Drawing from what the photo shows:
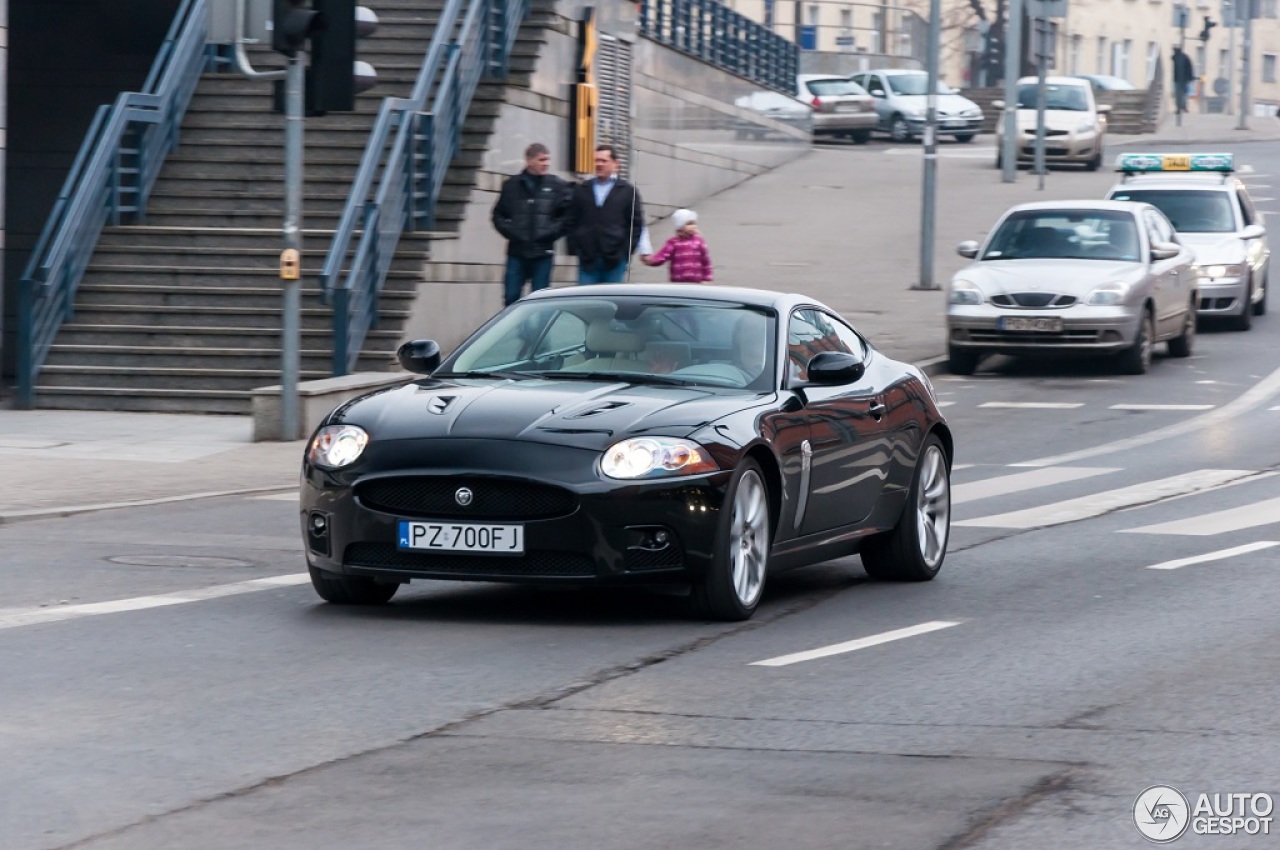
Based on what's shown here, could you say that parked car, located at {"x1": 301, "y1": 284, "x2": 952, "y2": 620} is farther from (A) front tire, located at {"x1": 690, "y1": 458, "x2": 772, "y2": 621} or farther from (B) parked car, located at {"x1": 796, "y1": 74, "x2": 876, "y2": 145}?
(B) parked car, located at {"x1": 796, "y1": 74, "x2": 876, "y2": 145}

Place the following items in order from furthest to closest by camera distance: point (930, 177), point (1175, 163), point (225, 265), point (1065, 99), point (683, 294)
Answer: point (1065, 99), point (1175, 163), point (930, 177), point (225, 265), point (683, 294)

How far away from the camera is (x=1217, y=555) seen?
1186 cm

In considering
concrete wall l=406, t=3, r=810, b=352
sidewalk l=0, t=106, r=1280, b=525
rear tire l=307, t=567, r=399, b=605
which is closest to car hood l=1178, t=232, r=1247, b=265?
sidewalk l=0, t=106, r=1280, b=525

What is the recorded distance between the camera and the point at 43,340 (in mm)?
20672

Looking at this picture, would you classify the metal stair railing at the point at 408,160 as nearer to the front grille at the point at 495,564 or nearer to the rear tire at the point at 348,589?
the rear tire at the point at 348,589

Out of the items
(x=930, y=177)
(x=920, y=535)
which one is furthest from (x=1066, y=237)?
(x=920, y=535)

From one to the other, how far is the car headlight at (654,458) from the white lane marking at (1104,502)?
174 inches

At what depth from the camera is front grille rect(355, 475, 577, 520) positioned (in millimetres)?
8984

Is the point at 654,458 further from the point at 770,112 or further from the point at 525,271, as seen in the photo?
the point at 770,112

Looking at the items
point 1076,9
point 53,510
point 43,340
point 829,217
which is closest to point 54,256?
point 43,340

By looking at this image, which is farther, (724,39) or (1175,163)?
(724,39)

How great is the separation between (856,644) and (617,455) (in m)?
1.14

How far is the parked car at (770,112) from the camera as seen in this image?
43341 millimetres

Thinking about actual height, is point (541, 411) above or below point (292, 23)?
below
